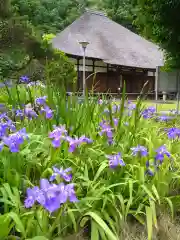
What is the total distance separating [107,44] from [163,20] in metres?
17.0

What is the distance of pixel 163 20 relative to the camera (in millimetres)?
8258

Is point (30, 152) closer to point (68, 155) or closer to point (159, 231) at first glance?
point (68, 155)

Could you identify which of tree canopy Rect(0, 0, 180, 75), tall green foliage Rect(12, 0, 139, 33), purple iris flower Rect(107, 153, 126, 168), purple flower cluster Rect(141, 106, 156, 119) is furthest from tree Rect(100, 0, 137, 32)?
purple iris flower Rect(107, 153, 126, 168)

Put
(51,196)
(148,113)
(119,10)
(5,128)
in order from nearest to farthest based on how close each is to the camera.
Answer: (51,196), (5,128), (148,113), (119,10)

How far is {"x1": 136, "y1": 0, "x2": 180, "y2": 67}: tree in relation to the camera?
7.88 meters

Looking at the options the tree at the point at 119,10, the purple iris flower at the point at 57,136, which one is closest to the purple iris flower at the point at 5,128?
the purple iris flower at the point at 57,136

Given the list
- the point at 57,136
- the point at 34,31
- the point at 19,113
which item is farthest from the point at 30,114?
the point at 34,31

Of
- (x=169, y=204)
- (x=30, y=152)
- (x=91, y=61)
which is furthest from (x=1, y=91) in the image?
(x=91, y=61)

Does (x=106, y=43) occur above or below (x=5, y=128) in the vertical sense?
below

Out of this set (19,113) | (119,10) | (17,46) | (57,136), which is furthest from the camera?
(119,10)

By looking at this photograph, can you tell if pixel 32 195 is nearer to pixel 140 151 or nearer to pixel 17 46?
pixel 140 151

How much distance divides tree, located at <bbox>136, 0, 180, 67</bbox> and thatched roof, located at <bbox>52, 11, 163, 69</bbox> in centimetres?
1204

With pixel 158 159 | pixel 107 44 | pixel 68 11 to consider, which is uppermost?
pixel 68 11

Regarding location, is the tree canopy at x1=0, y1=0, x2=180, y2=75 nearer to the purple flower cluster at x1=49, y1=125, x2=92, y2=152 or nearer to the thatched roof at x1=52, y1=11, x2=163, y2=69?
the purple flower cluster at x1=49, y1=125, x2=92, y2=152
